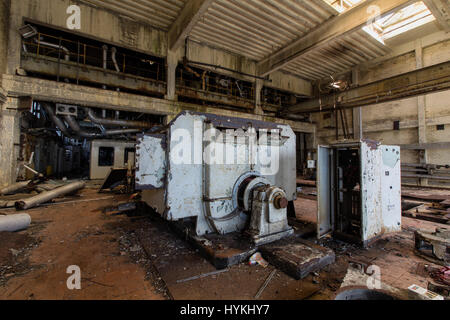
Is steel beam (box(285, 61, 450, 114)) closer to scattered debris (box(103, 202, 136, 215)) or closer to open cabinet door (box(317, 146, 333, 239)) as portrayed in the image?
open cabinet door (box(317, 146, 333, 239))

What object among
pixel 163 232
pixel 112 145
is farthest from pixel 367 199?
pixel 112 145

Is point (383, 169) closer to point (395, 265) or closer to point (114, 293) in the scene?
point (395, 265)

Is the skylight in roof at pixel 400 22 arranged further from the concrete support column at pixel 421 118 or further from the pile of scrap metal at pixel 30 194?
the pile of scrap metal at pixel 30 194

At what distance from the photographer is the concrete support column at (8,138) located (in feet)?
17.1

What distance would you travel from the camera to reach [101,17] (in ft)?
19.8

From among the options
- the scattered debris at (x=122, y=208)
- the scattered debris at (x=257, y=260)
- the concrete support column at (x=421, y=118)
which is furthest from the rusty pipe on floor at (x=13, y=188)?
the concrete support column at (x=421, y=118)

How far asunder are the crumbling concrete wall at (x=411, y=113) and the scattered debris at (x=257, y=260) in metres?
8.96

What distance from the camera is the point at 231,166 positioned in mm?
2514

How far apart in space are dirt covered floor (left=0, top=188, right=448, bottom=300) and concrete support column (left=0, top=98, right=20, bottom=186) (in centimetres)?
384

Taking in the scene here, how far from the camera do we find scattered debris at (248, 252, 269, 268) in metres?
1.99

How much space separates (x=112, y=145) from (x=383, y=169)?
10636mm

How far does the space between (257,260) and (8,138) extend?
7191 millimetres

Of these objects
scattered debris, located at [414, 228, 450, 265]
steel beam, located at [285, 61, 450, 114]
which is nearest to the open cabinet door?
scattered debris, located at [414, 228, 450, 265]
